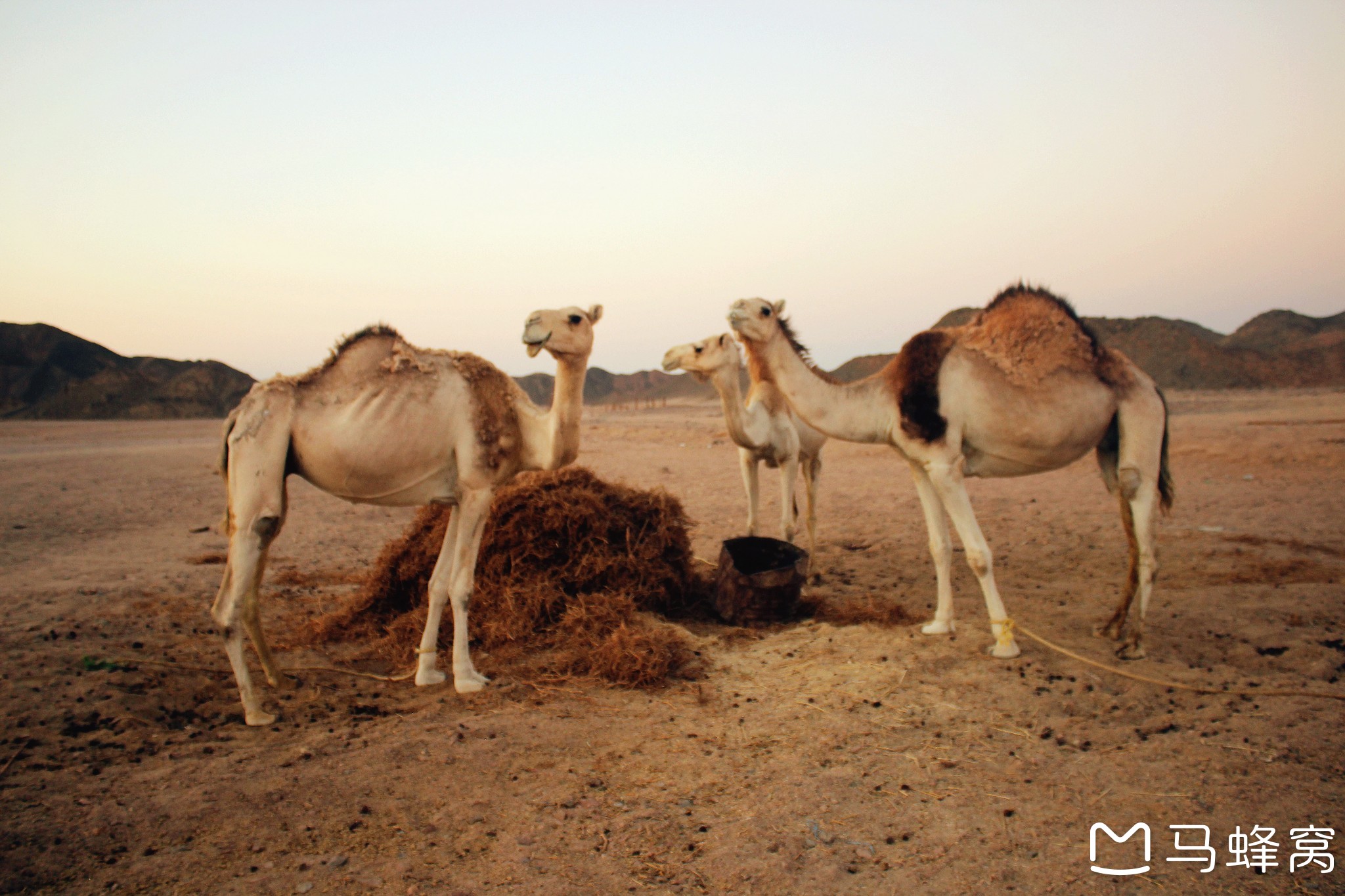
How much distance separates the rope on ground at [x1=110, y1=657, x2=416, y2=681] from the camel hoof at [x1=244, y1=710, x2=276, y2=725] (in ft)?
2.54

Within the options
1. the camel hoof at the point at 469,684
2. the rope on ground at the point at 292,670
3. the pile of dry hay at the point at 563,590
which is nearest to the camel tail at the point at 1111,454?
the pile of dry hay at the point at 563,590

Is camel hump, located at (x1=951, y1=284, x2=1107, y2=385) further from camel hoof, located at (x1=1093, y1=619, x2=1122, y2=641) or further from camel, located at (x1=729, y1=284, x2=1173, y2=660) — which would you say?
camel hoof, located at (x1=1093, y1=619, x2=1122, y2=641)

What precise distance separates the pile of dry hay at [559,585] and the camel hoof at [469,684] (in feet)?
1.16

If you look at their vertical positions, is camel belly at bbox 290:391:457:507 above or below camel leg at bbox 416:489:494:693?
above

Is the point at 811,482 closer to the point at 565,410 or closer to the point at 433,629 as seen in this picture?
the point at 565,410

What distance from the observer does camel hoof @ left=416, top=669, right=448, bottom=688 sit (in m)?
4.88

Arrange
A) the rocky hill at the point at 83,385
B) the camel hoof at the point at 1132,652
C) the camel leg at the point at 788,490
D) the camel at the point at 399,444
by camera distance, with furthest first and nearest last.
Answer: the rocky hill at the point at 83,385, the camel leg at the point at 788,490, the camel hoof at the point at 1132,652, the camel at the point at 399,444

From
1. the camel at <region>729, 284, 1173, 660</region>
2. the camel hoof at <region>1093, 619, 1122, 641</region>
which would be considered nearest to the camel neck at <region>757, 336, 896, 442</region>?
the camel at <region>729, 284, 1173, 660</region>

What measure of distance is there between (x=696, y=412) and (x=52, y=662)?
124ft

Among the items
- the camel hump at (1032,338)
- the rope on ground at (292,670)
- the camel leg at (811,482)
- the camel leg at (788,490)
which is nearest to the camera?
the rope on ground at (292,670)

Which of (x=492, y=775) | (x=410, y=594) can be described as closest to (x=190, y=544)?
(x=410, y=594)

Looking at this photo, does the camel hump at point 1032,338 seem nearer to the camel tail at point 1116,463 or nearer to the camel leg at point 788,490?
the camel tail at point 1116,463

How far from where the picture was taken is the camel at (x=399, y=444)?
438cm

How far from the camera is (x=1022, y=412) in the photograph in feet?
16.9
